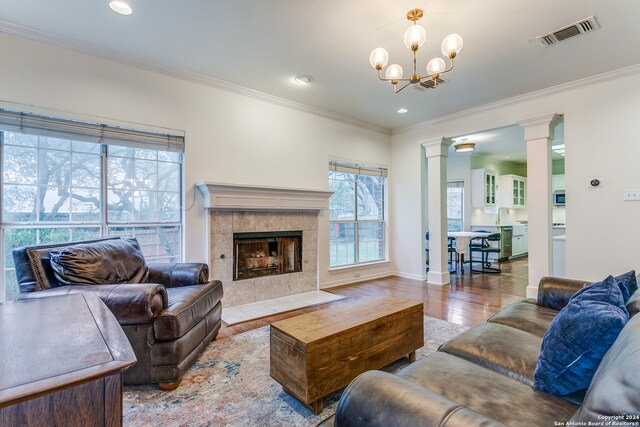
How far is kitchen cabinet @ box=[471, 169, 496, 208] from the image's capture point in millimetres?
7473

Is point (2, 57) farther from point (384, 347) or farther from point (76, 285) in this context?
point (384, 347)

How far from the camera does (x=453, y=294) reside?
172 inches

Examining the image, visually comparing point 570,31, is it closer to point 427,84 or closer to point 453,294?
point 427,84

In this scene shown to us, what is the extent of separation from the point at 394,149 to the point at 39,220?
5.15 meters

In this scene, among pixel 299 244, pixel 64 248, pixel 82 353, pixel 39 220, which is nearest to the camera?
pixel 82 353

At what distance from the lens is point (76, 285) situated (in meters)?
2.14

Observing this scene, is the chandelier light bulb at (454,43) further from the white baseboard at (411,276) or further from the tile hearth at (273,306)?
the white baseboard at (411,276)

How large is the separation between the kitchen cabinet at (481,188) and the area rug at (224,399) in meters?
6.08

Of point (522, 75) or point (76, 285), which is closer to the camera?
point (76, 285)

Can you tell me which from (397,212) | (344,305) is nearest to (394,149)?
(397,212)

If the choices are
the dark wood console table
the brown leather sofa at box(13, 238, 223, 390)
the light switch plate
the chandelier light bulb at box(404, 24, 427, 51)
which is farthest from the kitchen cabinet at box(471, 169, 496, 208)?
the dark wood console table

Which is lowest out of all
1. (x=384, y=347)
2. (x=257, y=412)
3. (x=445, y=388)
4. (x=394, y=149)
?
(x=257, y=412)

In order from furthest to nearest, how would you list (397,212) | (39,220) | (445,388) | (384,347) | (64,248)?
(397,212)
(39,220)
(64,248)
(384,347)
(445,388)

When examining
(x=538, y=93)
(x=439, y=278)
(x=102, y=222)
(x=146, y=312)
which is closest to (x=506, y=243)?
(x=439, y=278)
